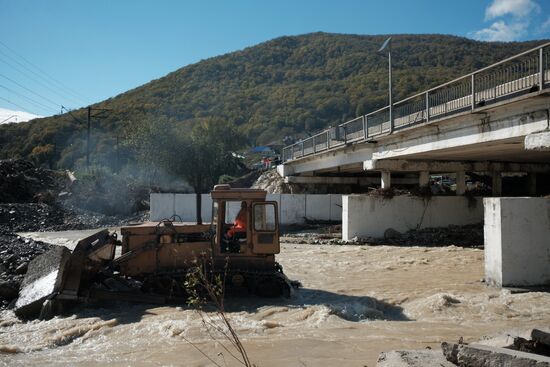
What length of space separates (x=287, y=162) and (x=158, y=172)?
57.1 feet

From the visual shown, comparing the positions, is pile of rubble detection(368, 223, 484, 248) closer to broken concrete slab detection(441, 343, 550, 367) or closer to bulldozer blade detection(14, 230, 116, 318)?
bulldozer blade detection(14, 230, 116, 318)

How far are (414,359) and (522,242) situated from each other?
327 inches

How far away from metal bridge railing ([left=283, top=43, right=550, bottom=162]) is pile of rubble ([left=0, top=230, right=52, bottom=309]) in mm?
13016

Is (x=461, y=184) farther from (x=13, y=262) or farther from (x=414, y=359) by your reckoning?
(x=414, y=359)

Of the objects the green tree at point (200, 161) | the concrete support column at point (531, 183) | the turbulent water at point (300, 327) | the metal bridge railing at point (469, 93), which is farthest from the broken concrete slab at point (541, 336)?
the green tree at point (200, 161)

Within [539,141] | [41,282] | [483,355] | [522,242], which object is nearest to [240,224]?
[41,282]

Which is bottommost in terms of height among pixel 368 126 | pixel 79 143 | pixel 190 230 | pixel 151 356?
pixel 151 356

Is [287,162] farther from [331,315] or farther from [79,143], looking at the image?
[79,143]

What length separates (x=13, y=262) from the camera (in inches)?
476

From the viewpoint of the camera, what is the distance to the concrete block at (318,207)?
31.1 meters

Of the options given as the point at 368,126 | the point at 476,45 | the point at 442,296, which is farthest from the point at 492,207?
the point at 476,45

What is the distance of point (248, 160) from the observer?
7225cm

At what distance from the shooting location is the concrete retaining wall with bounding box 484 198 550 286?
461 inches

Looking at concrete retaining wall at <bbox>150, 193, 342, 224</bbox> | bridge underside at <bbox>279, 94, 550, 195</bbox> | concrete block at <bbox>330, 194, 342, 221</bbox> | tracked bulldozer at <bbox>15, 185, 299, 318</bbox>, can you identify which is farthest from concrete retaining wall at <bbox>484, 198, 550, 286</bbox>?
concrete block at <bbox>330, 194, 342, 221</bbox>
